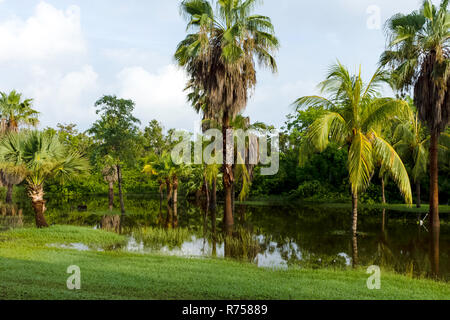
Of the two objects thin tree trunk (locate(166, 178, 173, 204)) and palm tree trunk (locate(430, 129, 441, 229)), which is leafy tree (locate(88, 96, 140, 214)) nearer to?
thin tree trunk (locate(166, 178, 173, 204))

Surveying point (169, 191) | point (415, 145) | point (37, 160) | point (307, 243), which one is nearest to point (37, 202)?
point (37, 160)

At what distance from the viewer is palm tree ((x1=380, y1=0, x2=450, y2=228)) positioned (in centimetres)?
1728

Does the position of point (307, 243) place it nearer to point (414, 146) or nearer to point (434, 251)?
point (434, 251)

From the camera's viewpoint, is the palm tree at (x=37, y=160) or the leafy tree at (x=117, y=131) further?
the leafy tree at (x=117, y=131)

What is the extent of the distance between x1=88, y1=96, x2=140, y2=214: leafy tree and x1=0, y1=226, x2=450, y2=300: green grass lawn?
16.4m

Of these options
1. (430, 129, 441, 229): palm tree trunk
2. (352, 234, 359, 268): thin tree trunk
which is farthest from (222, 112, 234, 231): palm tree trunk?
(430, 129, 441, 229): palm tree trunk

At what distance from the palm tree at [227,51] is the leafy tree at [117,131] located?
9825 millimetres

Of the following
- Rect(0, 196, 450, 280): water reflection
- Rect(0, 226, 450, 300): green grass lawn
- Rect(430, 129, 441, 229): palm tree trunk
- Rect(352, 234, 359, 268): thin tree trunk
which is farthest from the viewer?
Rect(430, 129, 441, 229): palm tree trunk

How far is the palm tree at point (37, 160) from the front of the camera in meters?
17.4

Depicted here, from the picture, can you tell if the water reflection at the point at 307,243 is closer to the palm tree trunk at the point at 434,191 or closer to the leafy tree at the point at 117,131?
the palm tree trunk at the point at 434,191

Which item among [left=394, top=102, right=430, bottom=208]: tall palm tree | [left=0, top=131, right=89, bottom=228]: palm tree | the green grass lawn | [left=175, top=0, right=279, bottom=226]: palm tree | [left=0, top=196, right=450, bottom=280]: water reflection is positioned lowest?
[left=0, top=196, right=450, bottom=280]: water reflection

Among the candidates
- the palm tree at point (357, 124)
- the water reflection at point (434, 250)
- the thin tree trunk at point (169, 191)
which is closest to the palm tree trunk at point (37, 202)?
the palm tree at point (357, 124)

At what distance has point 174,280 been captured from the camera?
8805 millimetres
